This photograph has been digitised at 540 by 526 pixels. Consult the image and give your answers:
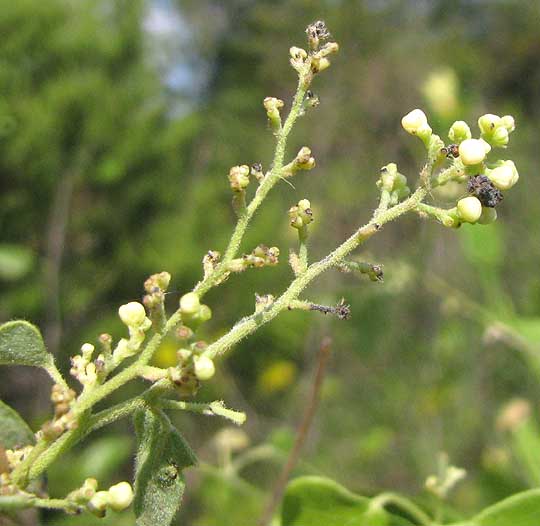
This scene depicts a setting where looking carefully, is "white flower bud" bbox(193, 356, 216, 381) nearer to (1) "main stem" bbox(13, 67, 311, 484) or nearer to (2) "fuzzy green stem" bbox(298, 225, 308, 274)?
(1) "main stem" bbox(13, 67, 311, 484)

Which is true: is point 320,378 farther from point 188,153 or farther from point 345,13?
point 345,13

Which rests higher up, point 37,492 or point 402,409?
point 402,409

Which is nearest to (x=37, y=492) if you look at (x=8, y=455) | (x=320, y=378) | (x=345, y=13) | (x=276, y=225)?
(x=8, y=455)

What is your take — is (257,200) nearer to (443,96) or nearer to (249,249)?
(443,96)

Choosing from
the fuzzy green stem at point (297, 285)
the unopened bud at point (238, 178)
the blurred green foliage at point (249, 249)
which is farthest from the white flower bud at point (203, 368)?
the blurred green foliage at point (249, 249)

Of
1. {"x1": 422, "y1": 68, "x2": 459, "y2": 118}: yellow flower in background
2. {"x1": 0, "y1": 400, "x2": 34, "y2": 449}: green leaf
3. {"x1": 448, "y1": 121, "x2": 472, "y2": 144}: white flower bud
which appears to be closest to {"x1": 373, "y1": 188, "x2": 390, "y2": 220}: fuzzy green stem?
{"x1": 448, "y1": 121, "x2": 472, "y2": 144}: white flower bud

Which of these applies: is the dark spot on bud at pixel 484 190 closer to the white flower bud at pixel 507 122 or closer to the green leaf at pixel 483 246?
the white flower bud at pixel 507 122
